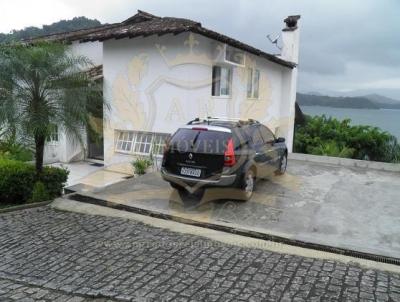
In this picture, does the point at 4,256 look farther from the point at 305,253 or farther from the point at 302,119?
the point at 302,119

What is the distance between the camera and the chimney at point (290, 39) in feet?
56.3

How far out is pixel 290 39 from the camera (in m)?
17.2

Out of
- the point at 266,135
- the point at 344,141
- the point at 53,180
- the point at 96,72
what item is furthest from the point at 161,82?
the point at 344,141

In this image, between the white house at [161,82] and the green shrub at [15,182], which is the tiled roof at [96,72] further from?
the green shrub at [15,182]

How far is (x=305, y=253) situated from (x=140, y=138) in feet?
26.3

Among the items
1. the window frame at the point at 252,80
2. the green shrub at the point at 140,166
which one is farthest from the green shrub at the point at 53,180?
the window frame at the point at 252,80

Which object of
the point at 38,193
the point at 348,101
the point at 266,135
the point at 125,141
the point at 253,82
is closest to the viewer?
the point at 38,193

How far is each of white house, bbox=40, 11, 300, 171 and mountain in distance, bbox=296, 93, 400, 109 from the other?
378 inches

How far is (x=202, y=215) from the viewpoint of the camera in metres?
7.20

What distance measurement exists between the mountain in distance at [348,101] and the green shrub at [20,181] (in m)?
16.0

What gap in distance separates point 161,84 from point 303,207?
598 cm

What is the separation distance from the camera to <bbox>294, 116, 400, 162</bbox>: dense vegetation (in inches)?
706

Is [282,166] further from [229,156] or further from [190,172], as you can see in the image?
[190,172]

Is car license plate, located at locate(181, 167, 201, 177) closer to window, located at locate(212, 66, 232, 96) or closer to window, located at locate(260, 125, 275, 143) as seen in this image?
window, located at locate(260, 125, 275, 143)
